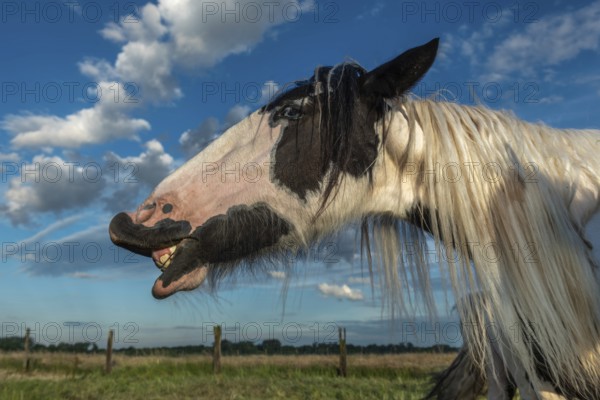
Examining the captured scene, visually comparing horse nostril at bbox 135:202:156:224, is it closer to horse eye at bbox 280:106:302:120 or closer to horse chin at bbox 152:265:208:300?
horse chin at bbox 152:265:208:300

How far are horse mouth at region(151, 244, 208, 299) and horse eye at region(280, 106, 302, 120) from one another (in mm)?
864

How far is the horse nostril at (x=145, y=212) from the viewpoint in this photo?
229 centimetres

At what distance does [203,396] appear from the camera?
30.2 ft

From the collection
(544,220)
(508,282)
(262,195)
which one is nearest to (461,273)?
(508,282)

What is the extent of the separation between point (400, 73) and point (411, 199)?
2.10 ft

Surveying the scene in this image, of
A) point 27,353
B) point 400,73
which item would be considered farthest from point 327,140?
point 27,353

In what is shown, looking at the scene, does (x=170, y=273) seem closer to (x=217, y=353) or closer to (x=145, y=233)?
(x=145, y=233)

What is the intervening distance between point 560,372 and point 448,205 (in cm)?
100

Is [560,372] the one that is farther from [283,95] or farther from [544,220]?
[283,95]

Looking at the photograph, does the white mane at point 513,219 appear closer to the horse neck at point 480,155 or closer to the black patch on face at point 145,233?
the horse neck at point 480,155

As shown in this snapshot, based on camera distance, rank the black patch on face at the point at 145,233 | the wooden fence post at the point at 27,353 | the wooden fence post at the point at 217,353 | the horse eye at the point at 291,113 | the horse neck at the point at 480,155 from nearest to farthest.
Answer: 1. the black patch on face at the point at 145,233
2. the horse neck at the point at 480,155
3. the horse eye at the point at 291,113
4. the wooden fence post at the point at 217,353
5. the wooden fence post at the point at 27,353

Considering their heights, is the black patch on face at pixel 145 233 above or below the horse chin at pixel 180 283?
above

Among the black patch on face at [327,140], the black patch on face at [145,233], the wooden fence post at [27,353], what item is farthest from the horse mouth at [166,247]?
the wooden fence post at [27,353]

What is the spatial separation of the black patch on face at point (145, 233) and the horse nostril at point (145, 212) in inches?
1.3
